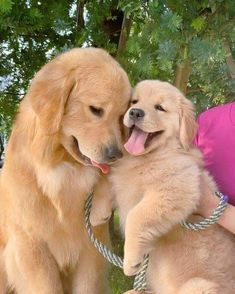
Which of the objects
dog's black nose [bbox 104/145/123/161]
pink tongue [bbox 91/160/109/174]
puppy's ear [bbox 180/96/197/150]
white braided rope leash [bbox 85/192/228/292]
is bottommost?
white braided rope leash [bbox 85/192/228/292]

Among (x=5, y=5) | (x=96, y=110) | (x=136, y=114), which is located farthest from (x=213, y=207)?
(x=5, y=5)

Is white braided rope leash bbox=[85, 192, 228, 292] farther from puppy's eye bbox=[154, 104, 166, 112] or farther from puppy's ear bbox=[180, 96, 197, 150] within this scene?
puppy's eye bbox=[154, 104, 166, 112]

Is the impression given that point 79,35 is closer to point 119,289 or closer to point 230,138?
point 230,138

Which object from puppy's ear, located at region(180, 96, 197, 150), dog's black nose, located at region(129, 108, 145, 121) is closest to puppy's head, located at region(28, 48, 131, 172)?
dog's black nose, located at region(129, 108, 145, 121)

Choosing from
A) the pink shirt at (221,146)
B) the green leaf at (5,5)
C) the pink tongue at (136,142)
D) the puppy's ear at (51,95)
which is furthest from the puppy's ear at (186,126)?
the green leaf at (5,5)

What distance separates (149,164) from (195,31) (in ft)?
1.92

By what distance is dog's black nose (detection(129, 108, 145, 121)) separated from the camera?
2094mm

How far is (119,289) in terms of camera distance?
3.23 metres

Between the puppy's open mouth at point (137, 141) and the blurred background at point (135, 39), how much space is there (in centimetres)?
32

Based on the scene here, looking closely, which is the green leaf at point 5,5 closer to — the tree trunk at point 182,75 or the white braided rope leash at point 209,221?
the tree trunk at point 182,75

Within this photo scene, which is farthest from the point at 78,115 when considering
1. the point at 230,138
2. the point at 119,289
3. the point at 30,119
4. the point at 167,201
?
the point at 119,289

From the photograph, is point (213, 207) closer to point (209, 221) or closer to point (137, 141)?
point (209, 221)

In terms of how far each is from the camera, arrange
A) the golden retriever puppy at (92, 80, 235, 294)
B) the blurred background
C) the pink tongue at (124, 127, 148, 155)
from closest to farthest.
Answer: the golden retriever puppy at (92, 80, 235, 294) → the pink tongue at (124, 127, 148, 155) → the blurred background

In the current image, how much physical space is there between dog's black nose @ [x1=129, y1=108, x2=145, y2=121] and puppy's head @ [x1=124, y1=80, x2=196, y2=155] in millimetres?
20
